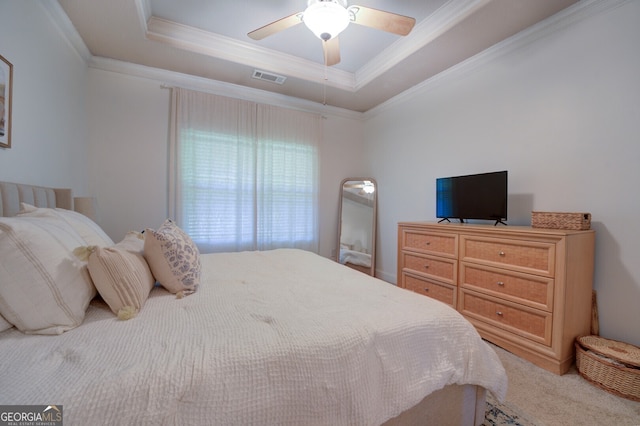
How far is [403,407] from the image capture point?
914 mm

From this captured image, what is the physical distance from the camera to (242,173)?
3.40 metres

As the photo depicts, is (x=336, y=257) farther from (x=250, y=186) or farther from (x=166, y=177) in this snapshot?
(x=166, y=177)

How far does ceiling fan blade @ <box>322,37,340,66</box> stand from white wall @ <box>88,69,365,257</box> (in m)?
2.08

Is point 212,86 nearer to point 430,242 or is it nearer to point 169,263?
point 169,263

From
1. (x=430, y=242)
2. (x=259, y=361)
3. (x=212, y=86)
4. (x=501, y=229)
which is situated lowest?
(x=259, y=361)

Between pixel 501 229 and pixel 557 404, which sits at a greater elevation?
pixel 501 229

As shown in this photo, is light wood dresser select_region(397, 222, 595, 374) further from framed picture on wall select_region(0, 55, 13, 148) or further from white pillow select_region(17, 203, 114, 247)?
framed picture on wall select_region(0, 55, 13, 148)

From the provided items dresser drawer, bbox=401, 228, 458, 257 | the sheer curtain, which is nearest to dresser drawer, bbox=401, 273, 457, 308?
dresser drawer, bbox=401, 228, 458, 257

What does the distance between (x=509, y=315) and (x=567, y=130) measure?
1543mm

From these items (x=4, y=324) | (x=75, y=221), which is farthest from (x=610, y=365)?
(x=75, y=221)

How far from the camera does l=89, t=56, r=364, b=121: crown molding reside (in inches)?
112

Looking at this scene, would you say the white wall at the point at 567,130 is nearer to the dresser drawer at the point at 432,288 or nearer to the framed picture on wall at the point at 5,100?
the dresser drawer at the point at 432,288

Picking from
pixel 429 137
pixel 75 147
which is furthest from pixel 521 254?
pixel 75 147

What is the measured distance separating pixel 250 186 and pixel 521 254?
9.69 feet
